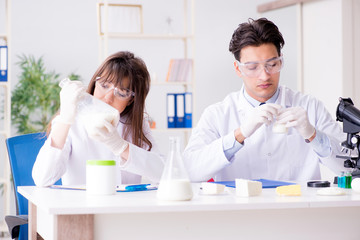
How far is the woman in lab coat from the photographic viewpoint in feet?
6.24

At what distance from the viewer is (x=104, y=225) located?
145 centimetres

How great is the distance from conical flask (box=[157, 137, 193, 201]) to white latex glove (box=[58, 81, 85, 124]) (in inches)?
18.6

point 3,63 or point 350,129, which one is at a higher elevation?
point 3,63

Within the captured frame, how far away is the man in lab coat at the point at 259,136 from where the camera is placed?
2.17 meters

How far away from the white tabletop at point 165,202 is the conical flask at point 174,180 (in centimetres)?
2

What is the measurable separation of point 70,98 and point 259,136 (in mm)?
912

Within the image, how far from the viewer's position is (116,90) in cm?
216

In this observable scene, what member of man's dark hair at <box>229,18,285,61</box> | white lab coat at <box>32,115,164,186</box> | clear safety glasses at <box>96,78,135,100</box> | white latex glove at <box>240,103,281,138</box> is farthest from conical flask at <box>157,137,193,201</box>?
man's dark hair at <box>229,18,285,61</box>

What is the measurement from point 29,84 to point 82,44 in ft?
2.08

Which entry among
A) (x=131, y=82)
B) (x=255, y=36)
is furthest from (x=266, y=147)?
(x=131, y=82)

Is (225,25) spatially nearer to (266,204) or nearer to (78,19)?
(78,19)

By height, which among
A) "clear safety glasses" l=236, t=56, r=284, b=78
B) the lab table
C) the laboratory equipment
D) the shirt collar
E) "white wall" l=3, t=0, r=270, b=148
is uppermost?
"white wall" l=3, t=0, r=270, b=148

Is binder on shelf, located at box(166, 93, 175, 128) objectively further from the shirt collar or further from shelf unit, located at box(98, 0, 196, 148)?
the shirt collar

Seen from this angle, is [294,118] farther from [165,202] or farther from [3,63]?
[3,63]
